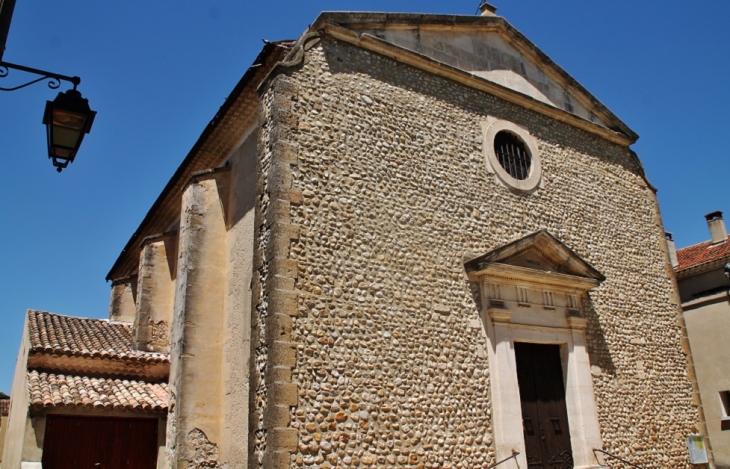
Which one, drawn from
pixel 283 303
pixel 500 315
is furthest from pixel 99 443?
pixel 500 315

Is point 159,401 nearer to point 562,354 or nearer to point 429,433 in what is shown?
point 429,433

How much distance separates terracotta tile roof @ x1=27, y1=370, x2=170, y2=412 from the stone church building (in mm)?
50

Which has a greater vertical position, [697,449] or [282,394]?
[282,394]

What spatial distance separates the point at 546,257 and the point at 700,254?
9768 millimetres

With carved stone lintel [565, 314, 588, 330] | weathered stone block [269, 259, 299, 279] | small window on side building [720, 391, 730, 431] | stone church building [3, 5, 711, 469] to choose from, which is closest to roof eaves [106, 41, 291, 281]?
stone church building [3, 5, 711, 469]

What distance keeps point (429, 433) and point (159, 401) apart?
4984 mm

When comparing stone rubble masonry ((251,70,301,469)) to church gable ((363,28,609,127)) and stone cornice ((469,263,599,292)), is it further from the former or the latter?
stone cornice ((469,263,599,292))

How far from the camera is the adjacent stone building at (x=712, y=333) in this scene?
1528 cm

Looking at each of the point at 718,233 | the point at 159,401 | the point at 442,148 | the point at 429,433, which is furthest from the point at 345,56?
the point at 718,233

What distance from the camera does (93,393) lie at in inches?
408

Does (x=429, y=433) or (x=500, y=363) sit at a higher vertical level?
(x=500, y=363)

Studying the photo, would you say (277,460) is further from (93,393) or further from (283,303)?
(93,393)

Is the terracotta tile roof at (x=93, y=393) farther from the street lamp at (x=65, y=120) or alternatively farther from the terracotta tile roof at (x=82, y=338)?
the street lamp at (x=65, y=120)

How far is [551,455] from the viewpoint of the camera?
31.2ft
